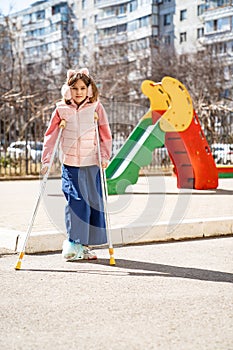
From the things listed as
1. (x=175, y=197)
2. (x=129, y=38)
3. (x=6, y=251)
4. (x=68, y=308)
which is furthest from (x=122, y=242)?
(x=129, y=38)

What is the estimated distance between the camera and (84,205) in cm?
723

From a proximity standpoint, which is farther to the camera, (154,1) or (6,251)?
(154,1)

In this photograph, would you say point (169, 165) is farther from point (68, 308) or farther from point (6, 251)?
point (68, 308)

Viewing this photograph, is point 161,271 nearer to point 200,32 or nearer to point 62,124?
point 62,124

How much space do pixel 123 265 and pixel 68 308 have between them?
191 centimetres

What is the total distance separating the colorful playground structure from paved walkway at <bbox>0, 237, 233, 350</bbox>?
21.3 feet

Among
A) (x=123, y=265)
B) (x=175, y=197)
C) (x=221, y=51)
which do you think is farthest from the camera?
(x=221, y=51)

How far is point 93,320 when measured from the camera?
485 centimetres

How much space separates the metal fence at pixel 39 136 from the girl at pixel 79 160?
1361 centimetres

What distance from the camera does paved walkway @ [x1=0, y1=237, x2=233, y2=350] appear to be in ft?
14.4

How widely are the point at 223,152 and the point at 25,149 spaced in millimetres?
6804

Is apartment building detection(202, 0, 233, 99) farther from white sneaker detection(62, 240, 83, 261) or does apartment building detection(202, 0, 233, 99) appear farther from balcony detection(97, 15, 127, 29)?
white sneaker detection(62, 240, 83, 261)

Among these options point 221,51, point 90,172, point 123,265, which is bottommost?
point 123,265

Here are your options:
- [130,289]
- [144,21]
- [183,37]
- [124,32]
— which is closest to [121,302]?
[130,289]
